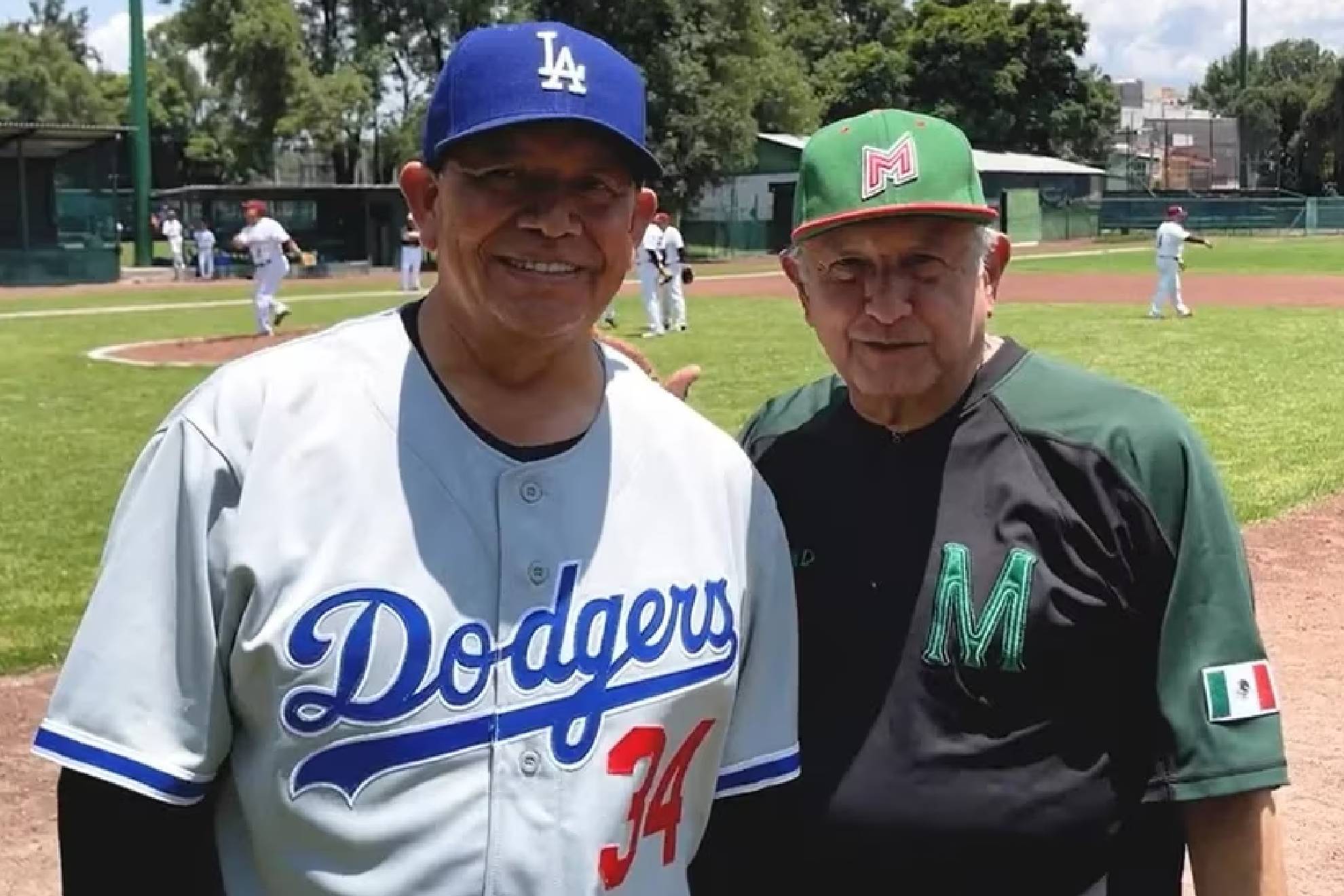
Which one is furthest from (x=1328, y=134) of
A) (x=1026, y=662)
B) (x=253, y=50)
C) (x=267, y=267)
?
(x=1026, y=662)

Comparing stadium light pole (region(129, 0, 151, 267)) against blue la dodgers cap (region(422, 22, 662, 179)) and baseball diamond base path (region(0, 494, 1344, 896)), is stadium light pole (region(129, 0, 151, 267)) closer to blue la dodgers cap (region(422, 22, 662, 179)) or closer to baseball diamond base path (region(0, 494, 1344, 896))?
baseball diamond base path (region(0, 494, 1344, 896))

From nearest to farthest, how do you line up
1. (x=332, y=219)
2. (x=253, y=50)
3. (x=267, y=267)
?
(x=267, y=267)
(x=332, y=219)
(x=253, y=50)

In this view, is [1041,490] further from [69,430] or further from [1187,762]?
[69,430]

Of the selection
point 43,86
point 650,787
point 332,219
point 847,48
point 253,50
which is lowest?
point 650,787

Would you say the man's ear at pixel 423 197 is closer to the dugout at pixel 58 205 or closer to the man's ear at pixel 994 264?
the man's ear at pixel 994 264

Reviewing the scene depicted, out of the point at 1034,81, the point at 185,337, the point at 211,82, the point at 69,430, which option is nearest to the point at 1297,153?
the point at 1034,81

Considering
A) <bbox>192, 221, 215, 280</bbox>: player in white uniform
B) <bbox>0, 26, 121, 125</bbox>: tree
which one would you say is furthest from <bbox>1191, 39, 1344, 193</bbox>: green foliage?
<bbox>0, 26, 121, 125</bbox>: tree

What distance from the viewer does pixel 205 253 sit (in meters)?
41.8

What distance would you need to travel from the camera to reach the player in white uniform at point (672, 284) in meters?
22.9

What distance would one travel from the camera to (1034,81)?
2906 inches

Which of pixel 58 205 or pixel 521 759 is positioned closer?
pixel 521 759

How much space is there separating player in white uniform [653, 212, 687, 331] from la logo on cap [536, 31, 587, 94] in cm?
2037

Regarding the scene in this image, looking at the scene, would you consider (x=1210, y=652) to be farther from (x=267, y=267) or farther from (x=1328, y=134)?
(x=1328, y=134)

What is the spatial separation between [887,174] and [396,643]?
3.33 feet
